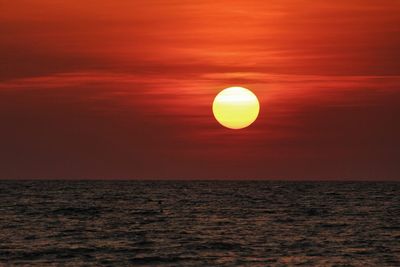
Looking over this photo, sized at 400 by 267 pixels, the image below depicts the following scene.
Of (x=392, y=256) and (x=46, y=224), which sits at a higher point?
(x=46, y=224)

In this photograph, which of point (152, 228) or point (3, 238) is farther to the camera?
point (152, 228)

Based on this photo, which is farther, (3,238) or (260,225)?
(260,225)

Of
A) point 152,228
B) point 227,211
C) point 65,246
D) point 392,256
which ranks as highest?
point 227,211

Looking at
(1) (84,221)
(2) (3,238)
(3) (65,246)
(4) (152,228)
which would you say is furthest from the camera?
(1) (84,221)

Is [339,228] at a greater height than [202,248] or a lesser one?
greater

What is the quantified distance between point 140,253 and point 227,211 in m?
44.4

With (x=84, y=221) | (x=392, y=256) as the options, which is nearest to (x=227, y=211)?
(x=84, y=221)

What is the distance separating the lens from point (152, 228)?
6944cm

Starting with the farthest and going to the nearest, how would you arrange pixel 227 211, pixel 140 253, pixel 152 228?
pixel 227 211, pixel 152 228, pixel 140 253

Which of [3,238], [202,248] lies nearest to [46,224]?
[3,238]

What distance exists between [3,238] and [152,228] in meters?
14.7

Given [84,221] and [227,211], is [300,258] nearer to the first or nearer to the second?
[84,221]

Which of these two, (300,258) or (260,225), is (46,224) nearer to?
(260,225)

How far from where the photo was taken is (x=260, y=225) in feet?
239
